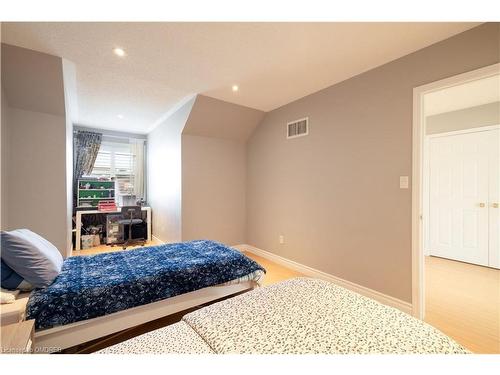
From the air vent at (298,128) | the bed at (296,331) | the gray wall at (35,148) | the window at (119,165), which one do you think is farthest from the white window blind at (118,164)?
the bed at (296,331)

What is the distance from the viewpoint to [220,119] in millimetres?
3416

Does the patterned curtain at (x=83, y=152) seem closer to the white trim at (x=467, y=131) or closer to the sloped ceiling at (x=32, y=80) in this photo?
the sloped ceiling at (x=32, y=80)

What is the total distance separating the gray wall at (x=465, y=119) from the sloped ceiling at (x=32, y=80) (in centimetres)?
527

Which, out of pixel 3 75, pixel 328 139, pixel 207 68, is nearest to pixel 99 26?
pixel 207 68

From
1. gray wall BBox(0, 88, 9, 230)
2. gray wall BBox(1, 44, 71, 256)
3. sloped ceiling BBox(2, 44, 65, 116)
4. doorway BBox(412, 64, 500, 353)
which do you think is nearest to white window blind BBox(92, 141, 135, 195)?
gray wall BBox(1, 44, 71, 256)

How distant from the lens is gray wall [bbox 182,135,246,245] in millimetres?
3516

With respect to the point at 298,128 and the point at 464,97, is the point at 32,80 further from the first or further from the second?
the point at 464,97

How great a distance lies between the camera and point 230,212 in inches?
155

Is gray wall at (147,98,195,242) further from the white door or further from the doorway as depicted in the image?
the white door

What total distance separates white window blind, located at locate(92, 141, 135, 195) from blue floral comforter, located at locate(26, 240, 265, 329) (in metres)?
3.26

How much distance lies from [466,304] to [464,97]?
8.75 feet

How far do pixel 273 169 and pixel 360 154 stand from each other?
1.39 m

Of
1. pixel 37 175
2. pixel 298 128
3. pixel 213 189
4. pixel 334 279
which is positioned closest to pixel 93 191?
pixel 37 175

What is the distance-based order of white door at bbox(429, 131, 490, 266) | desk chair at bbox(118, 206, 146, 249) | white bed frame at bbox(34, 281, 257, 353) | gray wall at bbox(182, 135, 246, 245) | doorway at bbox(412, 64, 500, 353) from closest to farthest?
white bed frame at bbox(34, 281, 257, 353), doorway at bbox(412, 64, 500, 353), white door at bbox(429, 131, 490, 266), gray wall at bbox(182, 135, 246, 245), desk chair at bbox(118, 206, 146, 249)
